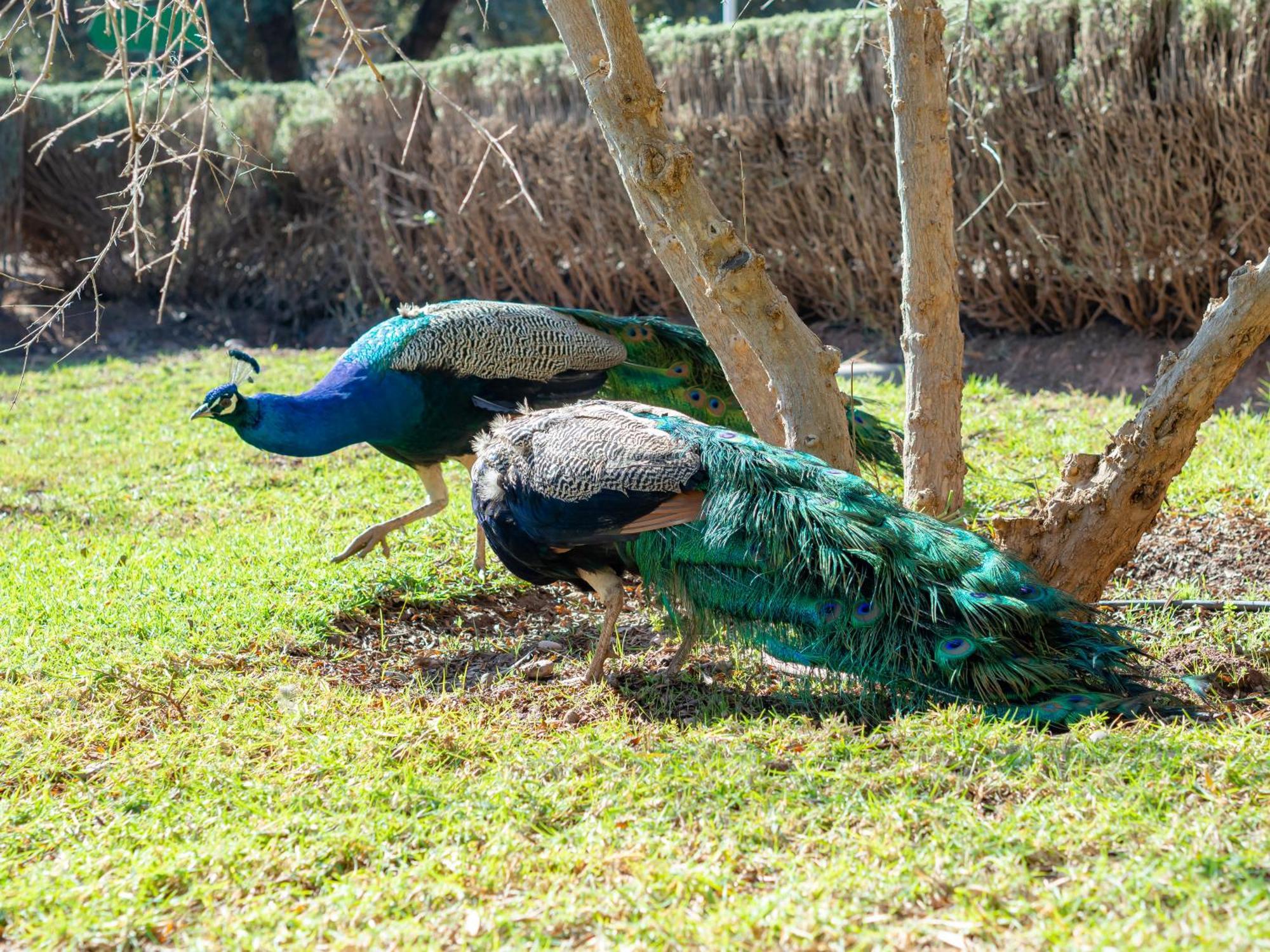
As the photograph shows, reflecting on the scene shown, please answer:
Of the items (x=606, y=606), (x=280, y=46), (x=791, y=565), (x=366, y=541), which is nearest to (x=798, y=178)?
(x=366, y=541)

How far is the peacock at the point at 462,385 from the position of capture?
15.9 feet

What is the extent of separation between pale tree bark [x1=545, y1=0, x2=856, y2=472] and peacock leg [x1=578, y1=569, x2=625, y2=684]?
80 centimetres

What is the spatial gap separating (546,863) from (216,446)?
541 cm

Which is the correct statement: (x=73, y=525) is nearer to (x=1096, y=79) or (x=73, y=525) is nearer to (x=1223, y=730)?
(x=1223, y=730)

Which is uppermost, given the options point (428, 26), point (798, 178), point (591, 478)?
point (428, 26)

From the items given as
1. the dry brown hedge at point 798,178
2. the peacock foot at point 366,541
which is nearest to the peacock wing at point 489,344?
the peacock foot at point 366,541

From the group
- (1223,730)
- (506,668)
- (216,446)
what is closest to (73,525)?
(216,446)

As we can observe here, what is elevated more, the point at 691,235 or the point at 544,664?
the point at 691,235

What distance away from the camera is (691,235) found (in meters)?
4.11

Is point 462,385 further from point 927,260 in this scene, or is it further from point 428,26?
point 428,26

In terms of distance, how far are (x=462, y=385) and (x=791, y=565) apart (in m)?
2.00

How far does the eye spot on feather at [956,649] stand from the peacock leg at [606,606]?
1.11 meters

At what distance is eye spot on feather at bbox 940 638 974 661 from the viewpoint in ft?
10.9

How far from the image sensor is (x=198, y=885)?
2.75m
